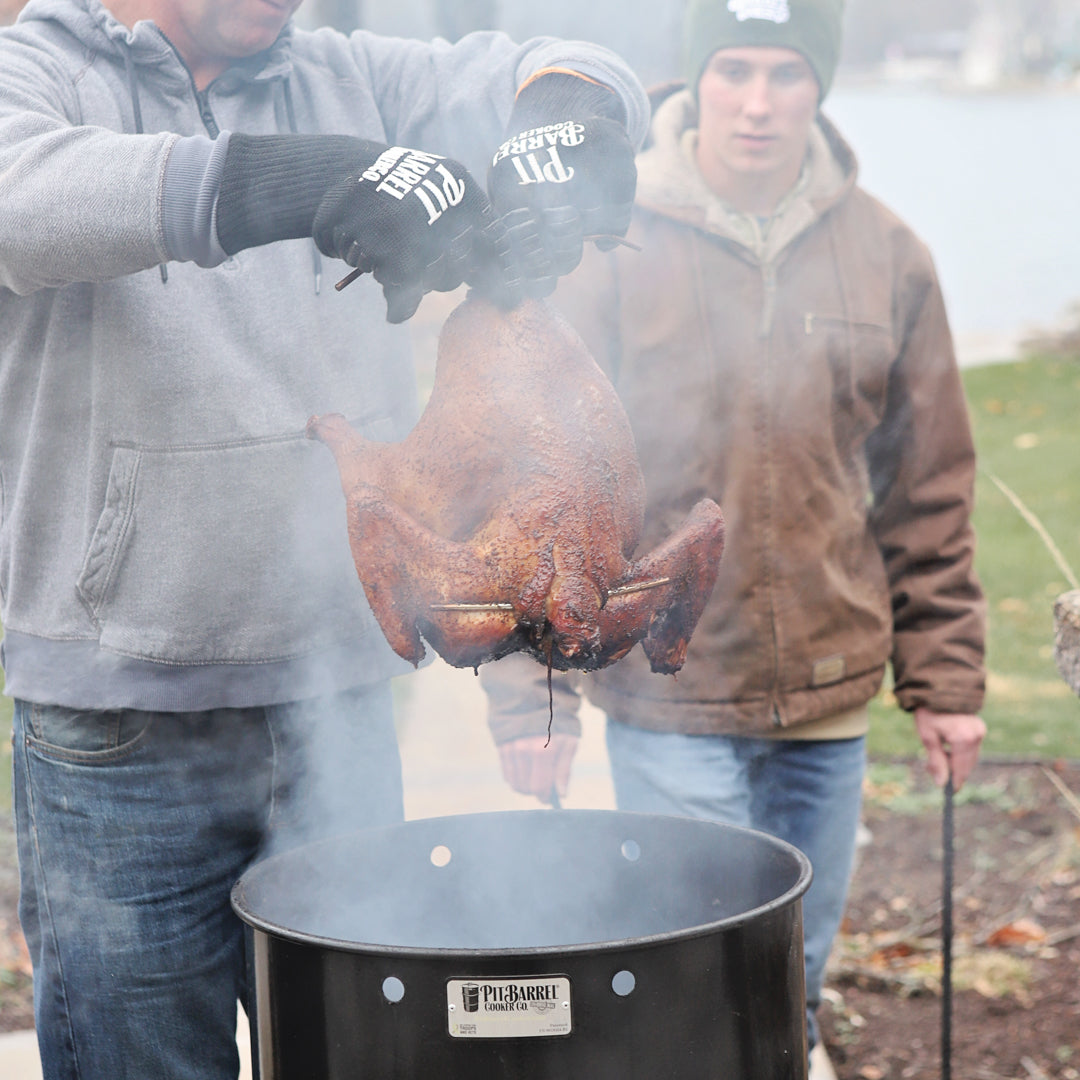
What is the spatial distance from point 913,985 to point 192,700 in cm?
287

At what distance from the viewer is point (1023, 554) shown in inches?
325

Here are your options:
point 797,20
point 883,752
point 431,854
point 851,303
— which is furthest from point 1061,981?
point 797,20

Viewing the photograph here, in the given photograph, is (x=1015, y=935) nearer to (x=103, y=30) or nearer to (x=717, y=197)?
(x=717, y=197)

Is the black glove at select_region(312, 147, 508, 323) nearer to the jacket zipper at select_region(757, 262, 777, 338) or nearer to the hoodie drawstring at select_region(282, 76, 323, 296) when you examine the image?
the hoodie drawstring at select_region(282, 76, 323, 296)

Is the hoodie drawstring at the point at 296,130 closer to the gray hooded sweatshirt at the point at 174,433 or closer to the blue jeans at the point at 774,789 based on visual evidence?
the gray hooded sweatshirt at the point at 174,433

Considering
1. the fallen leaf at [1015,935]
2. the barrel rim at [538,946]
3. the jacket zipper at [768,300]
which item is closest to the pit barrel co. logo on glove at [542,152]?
the barrel rim at [538,946]

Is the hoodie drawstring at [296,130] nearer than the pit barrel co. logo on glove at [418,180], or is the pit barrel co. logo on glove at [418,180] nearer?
the pit barrel co. logo on glove at [418,180]

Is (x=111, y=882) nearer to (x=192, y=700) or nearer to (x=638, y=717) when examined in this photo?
(x=192, y=700)

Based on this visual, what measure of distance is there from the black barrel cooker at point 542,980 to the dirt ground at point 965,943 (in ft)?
5.34

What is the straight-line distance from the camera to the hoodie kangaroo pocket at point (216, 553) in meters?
2.04

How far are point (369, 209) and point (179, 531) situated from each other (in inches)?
→ 31.3

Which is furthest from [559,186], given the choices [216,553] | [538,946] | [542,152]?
[538,946]

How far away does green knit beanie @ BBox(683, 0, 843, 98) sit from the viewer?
2.90 m

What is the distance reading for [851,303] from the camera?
3.00m
